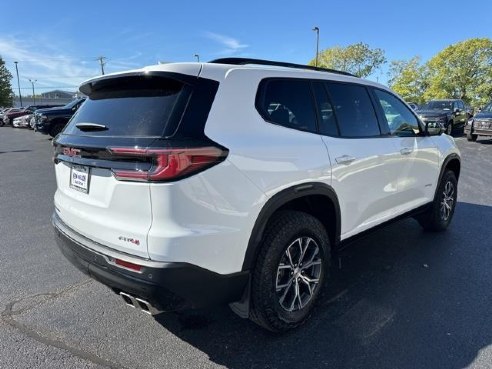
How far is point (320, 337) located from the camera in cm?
287

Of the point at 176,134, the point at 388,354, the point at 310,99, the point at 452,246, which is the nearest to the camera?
the point at 176,134

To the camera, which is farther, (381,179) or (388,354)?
(381,179)

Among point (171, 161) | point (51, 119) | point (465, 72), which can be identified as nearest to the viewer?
point (171, 161)

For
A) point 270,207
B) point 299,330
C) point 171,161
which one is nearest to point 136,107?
point 171,161

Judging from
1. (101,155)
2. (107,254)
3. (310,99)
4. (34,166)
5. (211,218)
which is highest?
(310,99)

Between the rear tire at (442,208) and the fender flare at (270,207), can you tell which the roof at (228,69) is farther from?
the rear tire at (442,208)

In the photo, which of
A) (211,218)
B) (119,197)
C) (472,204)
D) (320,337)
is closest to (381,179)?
(320,337)

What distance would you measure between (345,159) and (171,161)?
1.57 metres

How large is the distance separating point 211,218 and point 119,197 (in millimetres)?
550

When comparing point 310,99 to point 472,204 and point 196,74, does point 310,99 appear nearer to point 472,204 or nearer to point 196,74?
Answer: point 196,74

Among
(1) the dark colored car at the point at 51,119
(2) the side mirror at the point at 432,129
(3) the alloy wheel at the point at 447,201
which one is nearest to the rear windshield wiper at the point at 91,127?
(2) the side mirror at the point at 432,129

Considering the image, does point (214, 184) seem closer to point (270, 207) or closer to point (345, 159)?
point (270, 207)

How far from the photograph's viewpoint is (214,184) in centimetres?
227

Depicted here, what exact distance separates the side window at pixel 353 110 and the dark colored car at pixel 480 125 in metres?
14.1
